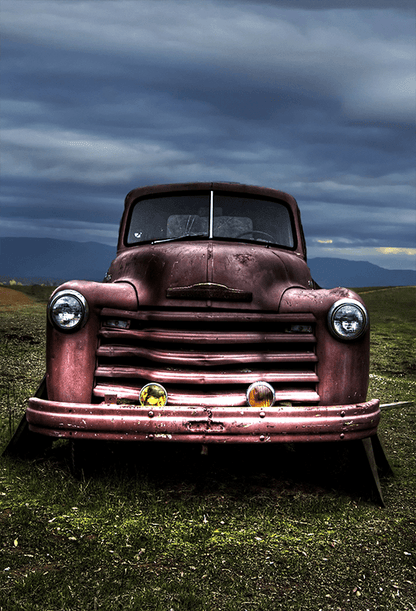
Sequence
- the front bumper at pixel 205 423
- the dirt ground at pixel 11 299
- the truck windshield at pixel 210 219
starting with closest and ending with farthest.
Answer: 1. the front bumper at pixel 205 423
2. the truck windshield at pixel 210 219
3. the dirt ground at pixel 11 299

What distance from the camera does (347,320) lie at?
3695 mm

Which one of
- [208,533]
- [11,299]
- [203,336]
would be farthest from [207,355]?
[11,299]

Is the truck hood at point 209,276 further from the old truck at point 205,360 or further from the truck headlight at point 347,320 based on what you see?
the truck headlight at point 347,320

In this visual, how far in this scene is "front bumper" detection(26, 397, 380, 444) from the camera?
333cm

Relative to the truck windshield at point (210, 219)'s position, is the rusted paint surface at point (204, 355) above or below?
below

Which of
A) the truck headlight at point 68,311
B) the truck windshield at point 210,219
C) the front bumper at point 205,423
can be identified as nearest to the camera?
the front bumper at point 205,423

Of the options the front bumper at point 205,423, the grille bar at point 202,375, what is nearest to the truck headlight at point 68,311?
the grille bar at point 202,375

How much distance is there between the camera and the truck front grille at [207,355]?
3.61 meters

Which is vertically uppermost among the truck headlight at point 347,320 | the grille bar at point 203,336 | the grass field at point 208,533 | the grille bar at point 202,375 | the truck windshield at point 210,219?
the truck windshield at point 210,219

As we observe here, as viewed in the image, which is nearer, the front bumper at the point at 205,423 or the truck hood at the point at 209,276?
the front bumper at the point at 205,423

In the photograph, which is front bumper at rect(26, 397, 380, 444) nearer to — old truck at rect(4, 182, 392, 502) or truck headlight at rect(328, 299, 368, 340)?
old truck at rect(4, 182, 392, 502)

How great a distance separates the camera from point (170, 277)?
13.0 ft

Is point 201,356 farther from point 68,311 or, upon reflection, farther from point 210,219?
point 210,219

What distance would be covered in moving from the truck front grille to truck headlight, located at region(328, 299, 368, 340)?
149 millimetres
